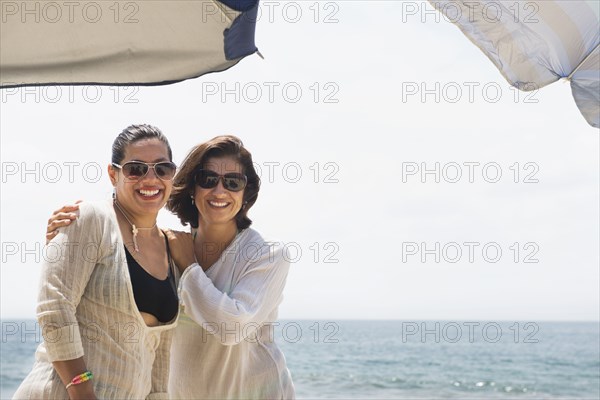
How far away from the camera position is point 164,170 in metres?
3.08

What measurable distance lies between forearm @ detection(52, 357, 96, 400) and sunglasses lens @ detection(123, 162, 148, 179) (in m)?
0.72

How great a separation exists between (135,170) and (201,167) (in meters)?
0.42

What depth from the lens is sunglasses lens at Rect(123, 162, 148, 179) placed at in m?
3.05

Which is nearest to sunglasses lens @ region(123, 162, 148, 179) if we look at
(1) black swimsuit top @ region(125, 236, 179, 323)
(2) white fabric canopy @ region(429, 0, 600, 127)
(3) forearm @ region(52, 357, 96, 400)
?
(1) black swimsuit top @ region(125, 236, 179, 323)

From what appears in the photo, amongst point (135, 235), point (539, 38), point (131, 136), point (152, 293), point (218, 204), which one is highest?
point (539, 38)

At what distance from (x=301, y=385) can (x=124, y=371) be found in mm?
18610

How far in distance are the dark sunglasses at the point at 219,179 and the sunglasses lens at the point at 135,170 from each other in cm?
39

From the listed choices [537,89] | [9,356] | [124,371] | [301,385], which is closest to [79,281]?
[124,371]

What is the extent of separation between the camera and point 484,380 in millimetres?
24672

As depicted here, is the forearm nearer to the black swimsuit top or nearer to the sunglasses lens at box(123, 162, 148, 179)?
the black swimsuit top

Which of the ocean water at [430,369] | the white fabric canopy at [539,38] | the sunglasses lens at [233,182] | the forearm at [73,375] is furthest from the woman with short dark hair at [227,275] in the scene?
the ocean water at [430,369]

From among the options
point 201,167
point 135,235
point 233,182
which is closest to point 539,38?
point 233,182

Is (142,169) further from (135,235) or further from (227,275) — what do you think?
(227,275)

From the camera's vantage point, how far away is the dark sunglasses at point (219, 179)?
3.39 metres
